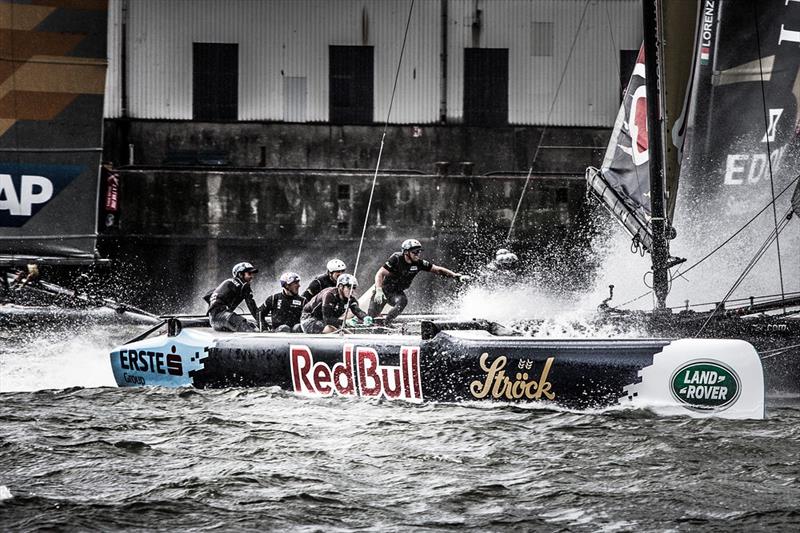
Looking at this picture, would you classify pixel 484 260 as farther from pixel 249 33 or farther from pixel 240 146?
pixel 249 33

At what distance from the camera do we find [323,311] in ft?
40.0

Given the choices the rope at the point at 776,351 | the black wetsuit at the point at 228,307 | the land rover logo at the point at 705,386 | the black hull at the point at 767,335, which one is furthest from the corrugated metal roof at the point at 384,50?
the land rover logo at the point at 705,386

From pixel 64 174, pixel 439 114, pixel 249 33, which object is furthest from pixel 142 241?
pixel 64 174

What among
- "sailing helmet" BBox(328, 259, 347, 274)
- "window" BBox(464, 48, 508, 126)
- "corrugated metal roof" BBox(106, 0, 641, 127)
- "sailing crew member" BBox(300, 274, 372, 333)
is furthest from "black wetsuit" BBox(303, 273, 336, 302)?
"window" BBox(464, 48, 508, 126)

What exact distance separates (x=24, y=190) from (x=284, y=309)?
10.5ft

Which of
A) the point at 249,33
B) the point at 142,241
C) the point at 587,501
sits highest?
the point at 249,33

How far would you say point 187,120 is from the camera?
23.0 meters

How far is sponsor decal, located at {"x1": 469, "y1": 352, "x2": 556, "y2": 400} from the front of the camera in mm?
9836

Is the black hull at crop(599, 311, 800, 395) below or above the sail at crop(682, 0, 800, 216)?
below

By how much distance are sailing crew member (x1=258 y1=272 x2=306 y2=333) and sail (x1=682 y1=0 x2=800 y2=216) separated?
192 inches

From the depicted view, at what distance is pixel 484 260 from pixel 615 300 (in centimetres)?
574

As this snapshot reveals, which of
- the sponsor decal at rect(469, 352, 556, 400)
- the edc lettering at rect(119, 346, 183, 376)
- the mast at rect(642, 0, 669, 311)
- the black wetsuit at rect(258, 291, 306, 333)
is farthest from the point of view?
the black wetsuit at rect(258, 291, 306, 333)

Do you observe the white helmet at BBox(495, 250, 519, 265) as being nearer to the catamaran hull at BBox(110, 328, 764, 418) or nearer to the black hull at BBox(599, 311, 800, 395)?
the black hull at BBox(599, 311, 800, 395)

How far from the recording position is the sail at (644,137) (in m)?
13.1
